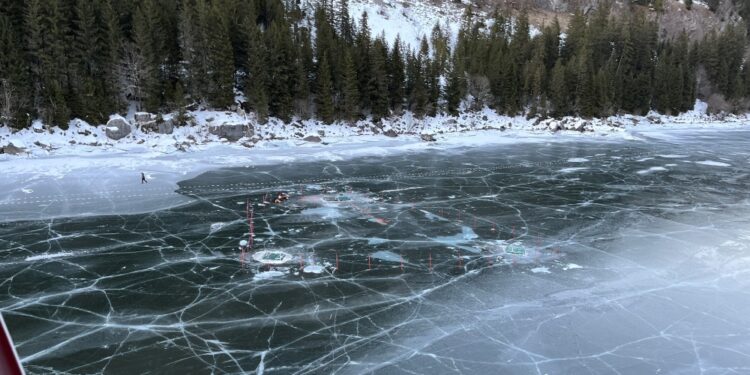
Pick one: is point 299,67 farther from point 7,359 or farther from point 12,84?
point 7,359

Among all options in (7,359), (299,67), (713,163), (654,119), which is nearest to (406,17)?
(654,119)

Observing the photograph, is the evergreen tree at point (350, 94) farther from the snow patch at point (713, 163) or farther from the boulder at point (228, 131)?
the snow patch at point (713, 163)

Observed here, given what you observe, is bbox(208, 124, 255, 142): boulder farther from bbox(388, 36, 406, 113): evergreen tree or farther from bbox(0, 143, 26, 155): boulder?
bbox(388, 36, 406, 113): evergreen tree

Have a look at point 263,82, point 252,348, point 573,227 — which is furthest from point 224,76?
point 252,348

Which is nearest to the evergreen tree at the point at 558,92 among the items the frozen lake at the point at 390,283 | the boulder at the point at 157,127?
the frozen lake at the point at 390,283

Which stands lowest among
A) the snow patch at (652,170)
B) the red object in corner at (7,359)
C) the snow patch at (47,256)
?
the snow patch at (47,256)

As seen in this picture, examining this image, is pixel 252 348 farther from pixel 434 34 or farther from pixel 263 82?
pixel 434 34
